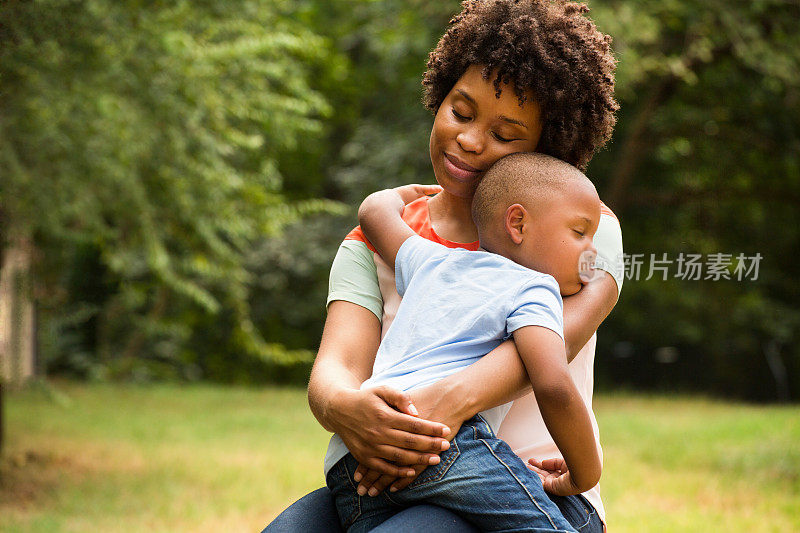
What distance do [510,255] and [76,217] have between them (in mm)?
5246

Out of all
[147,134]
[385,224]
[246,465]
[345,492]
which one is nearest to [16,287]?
[147,134]

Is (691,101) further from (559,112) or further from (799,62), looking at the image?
(559,112)

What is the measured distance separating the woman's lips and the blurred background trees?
2.01 meters

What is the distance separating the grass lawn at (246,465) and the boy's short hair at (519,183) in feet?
14.5

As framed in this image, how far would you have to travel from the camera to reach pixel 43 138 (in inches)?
219

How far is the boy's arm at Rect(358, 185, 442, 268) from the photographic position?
6.17ft

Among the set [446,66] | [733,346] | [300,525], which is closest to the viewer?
[300,525]

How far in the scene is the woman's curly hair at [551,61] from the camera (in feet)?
5.92

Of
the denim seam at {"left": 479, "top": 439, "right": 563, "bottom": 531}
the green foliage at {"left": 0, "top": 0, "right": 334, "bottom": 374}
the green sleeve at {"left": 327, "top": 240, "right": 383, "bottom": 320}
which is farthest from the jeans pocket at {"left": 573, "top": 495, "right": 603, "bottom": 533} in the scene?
the green foliage at {"left": 0, "top": 0, "right": 334, "bottom": 374}

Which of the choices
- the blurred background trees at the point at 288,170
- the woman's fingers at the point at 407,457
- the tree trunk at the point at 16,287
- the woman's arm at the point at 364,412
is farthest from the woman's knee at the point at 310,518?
the tree trunk at the point at 16,287

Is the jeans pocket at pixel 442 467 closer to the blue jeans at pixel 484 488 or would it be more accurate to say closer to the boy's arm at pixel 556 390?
the blue jeans at pixel 484 488

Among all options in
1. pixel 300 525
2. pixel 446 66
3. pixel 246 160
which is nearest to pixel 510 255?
pixel 446 66

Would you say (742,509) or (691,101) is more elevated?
(691,101)

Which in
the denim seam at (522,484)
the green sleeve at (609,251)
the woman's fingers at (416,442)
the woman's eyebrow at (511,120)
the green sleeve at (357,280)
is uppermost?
the woman's eyebrow at (511,120)
